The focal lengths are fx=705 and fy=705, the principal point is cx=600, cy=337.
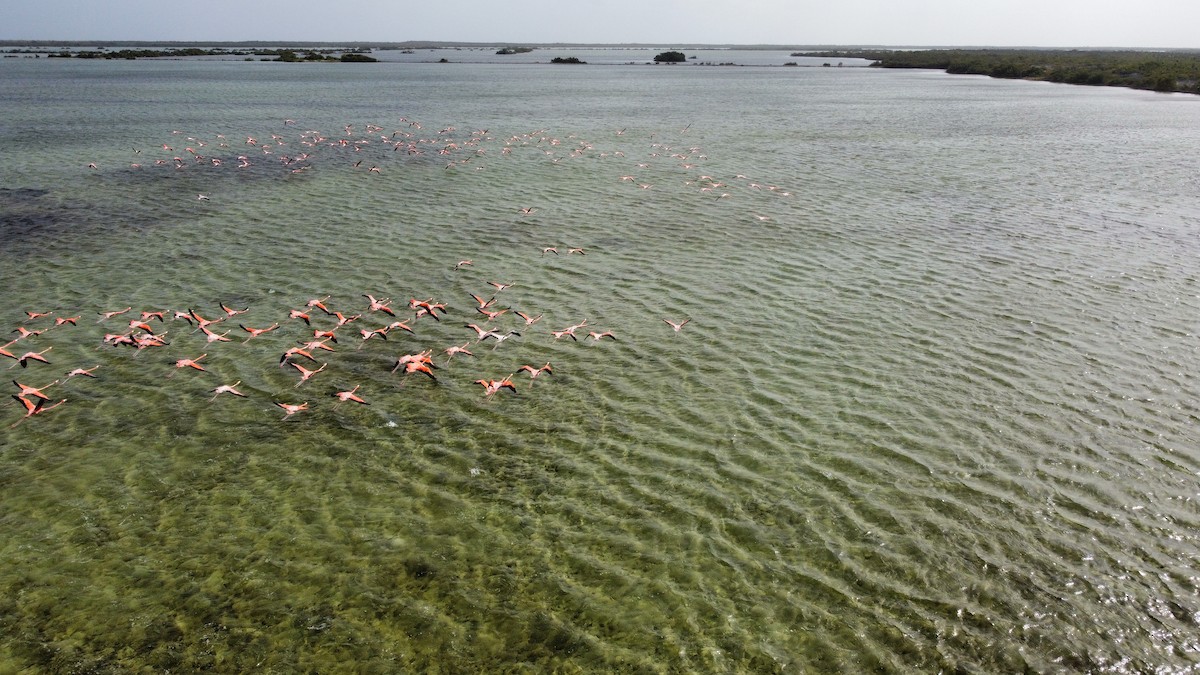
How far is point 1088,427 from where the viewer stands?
12.8 meters

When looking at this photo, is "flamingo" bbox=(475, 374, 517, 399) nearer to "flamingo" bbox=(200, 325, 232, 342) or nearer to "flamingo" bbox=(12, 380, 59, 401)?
"flamingo" bbox=(200, 325, 232, 342)

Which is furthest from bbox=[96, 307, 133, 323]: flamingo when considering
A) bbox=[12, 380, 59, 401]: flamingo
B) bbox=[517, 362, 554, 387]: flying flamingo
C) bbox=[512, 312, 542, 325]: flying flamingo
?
bbox=[517, 362, 554, 387]: flying flamingo

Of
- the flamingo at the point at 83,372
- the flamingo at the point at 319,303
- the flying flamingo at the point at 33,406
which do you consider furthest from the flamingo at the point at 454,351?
the flying flamingo at the point at 33,406

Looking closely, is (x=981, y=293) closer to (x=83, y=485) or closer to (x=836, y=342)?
(x=836, y=342)

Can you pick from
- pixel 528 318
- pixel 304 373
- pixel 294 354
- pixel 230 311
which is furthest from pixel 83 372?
pixel 528 318

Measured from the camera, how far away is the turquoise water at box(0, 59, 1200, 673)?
8617mm

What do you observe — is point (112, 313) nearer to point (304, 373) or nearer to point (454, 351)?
point (304, 373)

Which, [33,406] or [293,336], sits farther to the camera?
[293,336]

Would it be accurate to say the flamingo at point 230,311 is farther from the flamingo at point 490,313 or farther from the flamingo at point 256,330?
the flamingo at point 490,313

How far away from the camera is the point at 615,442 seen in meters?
12.5

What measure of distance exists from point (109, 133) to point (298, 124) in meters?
12.4

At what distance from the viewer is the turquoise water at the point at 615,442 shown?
8.62m

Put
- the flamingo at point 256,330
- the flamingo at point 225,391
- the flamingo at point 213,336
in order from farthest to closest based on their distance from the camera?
1. the flamingo at point 256,330
2. the flamingo at point 213,336
3. the flamingo at point 225,391

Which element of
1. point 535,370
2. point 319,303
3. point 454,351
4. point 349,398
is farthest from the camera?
point 319,303
